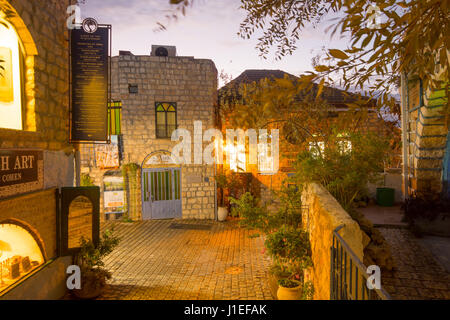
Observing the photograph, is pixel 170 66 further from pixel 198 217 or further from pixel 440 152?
pixel 440 152

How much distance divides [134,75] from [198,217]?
248 inches

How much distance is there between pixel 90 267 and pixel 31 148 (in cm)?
249

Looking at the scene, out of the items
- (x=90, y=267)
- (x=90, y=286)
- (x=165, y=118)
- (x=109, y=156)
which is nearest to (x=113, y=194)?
(x=109, y=156)

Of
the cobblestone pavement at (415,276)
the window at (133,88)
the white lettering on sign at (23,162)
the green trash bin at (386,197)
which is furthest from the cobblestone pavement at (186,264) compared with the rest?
the green trash bin at (386,197)

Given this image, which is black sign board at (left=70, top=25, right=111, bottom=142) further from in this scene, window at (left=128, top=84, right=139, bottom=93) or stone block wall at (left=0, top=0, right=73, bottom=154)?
window at (left=128, top=84, right=139, bottom=93)

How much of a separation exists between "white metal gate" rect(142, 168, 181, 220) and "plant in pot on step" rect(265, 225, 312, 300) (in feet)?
25.3

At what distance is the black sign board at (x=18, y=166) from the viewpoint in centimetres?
383

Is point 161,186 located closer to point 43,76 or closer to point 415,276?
point 43,76

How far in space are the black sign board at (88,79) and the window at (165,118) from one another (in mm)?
6804

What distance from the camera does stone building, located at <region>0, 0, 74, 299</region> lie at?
407 centimetres

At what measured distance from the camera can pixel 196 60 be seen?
12617 mm

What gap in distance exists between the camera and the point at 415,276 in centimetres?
562

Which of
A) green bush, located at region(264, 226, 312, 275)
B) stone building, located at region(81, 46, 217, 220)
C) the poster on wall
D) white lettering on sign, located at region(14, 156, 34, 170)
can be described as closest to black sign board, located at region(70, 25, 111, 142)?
white lettering on sign, located at region(14, 156, 34, 170)

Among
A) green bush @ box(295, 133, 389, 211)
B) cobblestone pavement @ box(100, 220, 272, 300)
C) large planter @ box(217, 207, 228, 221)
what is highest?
green bush @ box(295, 133, 389, 211)
